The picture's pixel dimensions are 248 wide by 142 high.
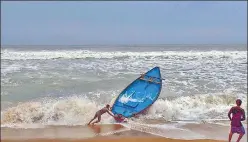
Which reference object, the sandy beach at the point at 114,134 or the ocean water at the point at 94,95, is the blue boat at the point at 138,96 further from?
the sandy beach at the point at 114,134

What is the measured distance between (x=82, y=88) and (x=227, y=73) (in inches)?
312

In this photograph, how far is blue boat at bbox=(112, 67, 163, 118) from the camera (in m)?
9.65

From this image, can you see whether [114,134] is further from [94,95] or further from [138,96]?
[94,95]

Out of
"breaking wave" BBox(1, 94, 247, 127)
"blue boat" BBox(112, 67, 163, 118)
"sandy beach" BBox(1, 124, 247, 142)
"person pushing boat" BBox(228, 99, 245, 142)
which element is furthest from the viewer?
"blue boat" BBox(112, 67, 163, 118)

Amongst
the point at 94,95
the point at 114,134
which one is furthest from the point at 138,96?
the point at 114,134

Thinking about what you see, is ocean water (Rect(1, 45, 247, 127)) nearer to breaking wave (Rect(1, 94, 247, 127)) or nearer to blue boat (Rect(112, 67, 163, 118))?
breaking wave (Rect(1, 94, 247, 127))

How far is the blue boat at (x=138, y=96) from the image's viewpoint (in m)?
9.65

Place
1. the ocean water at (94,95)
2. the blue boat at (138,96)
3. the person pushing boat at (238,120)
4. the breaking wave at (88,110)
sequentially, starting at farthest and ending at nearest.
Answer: the blue boat at (138,96) < the ocean water at (94,95) < the breaking wave at (88,110) < the person pushing boat at (238,120)

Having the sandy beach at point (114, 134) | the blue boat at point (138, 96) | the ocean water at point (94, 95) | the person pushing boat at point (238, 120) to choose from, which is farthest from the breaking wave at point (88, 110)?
the person pushing boat at point (238, 120)

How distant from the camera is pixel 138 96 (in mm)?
10656

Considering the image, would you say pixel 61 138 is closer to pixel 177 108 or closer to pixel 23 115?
pixel 23 115

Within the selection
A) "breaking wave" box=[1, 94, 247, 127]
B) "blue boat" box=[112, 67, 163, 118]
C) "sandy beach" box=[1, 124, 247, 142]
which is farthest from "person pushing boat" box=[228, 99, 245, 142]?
"blue boat" box=[112, 67, 163, 118]

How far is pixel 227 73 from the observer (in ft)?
55.9

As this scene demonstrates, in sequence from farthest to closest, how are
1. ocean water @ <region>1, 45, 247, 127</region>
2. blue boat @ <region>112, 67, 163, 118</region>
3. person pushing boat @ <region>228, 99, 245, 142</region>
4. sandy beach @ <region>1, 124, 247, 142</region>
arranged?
1. blue boat @ <region>112, 67, 163, 118</region>
2. ocean water @ <region>1, 45, 247, 127</region>
3. sandy beach @ <region>1, 124, 247, 142</region>
4. person pushing boat @ <region>228, 99, 245, 142</region>
